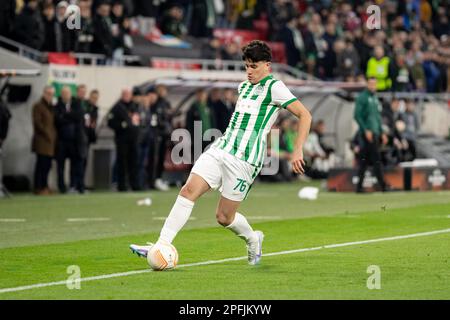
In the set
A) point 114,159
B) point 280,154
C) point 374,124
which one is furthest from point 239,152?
point 280,154

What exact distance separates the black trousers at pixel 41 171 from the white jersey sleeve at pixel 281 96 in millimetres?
13872

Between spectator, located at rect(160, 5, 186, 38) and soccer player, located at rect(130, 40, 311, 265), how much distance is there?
60.3 feet

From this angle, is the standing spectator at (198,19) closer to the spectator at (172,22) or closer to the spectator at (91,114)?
the spectator at (172,22)

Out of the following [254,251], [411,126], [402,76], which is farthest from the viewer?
[402,76]

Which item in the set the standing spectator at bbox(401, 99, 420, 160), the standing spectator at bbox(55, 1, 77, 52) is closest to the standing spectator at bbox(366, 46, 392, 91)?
the standing spectator at bbox(401, 99, 420, 160)

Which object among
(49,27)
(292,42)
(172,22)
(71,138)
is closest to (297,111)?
(71,138)

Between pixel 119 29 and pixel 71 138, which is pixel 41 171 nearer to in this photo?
pixel 71 138

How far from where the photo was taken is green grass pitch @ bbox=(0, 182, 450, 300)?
10.5 metres

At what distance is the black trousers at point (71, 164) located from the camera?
85.7 feet

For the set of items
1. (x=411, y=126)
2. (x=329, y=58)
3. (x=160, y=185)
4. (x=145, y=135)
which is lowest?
(x=160, y=185)

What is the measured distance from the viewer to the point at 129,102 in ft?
88.9

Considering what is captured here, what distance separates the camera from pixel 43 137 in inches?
1010

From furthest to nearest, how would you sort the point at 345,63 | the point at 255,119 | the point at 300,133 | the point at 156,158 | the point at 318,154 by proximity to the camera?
the point at 345,63 → the point at 318,154 → the point at 156,158 → the point at 255,119 → the point at 300,133

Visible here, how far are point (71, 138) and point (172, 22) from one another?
224 inches
